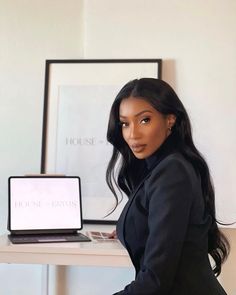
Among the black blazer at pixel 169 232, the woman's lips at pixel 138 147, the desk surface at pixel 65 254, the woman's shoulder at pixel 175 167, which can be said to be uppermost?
the woman's lips at pixel 138 147

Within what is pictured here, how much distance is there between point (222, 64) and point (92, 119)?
668 mm

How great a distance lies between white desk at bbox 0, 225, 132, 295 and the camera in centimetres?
152

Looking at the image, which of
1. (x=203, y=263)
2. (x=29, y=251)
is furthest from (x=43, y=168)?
(x=203, y=263)

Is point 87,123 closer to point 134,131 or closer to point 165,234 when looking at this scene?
point 134,131

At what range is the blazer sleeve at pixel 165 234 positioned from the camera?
2.73 feet

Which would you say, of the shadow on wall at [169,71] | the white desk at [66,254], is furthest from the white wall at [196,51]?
the white desk at [66,254]

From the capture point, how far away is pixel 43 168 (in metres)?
2.00

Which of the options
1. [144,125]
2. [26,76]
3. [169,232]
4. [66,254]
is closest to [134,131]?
[144,125]

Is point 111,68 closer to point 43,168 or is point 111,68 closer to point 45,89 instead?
point 45,89

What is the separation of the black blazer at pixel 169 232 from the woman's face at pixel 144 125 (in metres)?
0.05

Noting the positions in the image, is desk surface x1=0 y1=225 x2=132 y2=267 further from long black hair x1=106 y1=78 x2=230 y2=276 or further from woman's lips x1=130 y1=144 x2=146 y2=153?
woman's lips x1=130 y1=144 x2=146 y2=153

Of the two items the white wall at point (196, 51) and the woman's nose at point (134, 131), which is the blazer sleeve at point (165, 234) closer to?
the woman's nose at point (134, 131)

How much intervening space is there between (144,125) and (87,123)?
1022mm

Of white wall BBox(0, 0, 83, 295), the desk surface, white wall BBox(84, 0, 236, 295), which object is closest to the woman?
the desk surface
